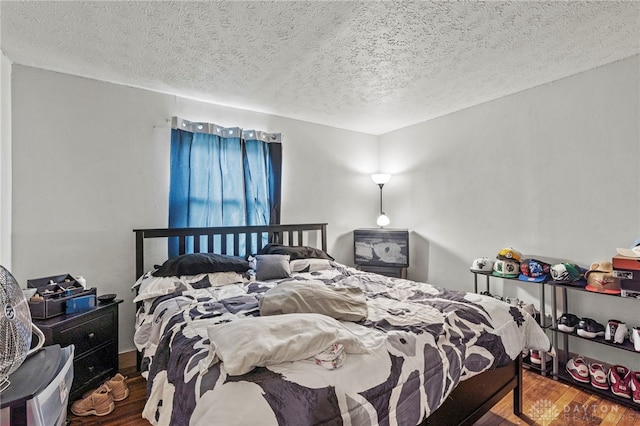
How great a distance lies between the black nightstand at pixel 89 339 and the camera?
1.94 meters

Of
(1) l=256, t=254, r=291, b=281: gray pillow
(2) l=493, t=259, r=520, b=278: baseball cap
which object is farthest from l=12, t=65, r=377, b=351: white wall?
(2) l=493, t=259, r=520, b=278: baseball cap

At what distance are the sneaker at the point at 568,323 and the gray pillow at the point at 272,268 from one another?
226 cm

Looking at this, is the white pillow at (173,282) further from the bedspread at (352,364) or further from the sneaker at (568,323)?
the sneaker at (568,323)

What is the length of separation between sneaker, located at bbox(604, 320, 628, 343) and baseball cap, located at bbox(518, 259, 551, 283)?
1.61 ft

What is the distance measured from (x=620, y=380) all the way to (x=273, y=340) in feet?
8.32

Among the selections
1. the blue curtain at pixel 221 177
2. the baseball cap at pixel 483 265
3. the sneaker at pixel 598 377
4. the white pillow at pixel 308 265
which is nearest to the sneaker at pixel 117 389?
the blue curtain at pixel 221 177

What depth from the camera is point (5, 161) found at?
7.21 ft

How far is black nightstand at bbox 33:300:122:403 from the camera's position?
6.36ft

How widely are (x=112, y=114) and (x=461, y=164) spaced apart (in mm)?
3510

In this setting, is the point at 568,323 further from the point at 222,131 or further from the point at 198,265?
the point at 222,131

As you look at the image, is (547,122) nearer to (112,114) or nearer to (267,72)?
(267,72)

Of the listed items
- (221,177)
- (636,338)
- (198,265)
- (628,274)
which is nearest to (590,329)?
(636,338)

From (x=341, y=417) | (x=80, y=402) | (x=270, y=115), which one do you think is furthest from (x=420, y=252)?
(x=80, y=402)

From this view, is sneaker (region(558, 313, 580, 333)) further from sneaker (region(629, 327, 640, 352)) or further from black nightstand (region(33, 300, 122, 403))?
black nightstand (region(33, 300, 122, 403))
